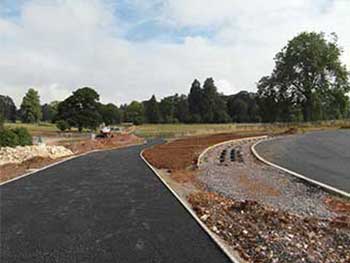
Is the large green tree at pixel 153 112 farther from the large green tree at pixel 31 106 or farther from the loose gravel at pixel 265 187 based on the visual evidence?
the loose gravel at pixel 265 187

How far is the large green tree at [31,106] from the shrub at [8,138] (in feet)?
258

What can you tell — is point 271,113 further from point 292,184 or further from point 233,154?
point 292,184

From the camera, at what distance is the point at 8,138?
1357 inches

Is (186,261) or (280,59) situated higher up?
(280,59)

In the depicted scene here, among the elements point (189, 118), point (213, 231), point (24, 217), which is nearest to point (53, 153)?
point (24, 217)

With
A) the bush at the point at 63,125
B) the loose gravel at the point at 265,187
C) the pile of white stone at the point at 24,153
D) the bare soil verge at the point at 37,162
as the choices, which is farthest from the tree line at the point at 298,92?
the loose gravel at the point at 265,187

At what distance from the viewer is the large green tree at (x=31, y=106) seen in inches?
4387

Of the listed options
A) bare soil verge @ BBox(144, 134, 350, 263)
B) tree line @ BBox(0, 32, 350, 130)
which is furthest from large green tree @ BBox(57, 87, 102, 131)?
bare soil verge @ BBox(144, 134, 350, 263)

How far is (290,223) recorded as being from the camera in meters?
10.2

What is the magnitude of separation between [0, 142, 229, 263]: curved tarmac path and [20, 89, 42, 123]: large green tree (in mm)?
98936

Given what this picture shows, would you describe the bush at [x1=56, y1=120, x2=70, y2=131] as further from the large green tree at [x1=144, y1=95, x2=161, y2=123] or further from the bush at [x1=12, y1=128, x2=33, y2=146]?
the bush at [x1=12, y1=128, x2=33, y2=146]

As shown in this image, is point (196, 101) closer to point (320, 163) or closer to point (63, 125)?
point (63, 125)

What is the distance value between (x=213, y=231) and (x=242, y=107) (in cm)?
10826

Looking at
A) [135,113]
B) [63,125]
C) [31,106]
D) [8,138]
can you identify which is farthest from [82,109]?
[135,113]
